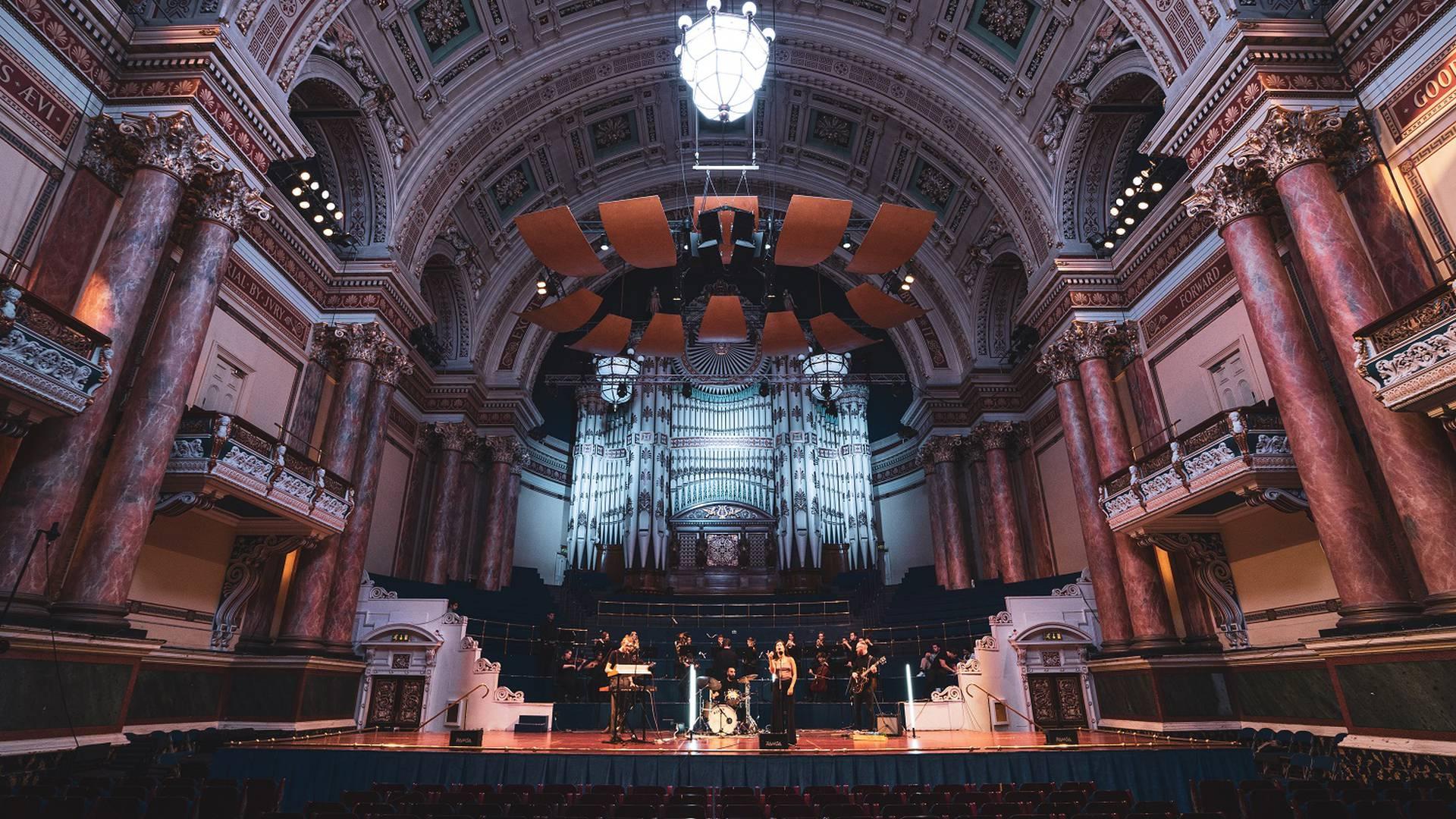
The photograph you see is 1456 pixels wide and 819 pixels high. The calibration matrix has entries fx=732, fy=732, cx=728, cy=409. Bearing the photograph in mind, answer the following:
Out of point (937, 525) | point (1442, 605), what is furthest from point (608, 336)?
point (1442, 605)

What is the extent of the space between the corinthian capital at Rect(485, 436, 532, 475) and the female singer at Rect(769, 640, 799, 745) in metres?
10.7

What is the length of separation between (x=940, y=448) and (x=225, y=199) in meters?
15.9

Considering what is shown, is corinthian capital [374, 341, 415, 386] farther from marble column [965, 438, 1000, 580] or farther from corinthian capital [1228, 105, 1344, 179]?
corinthian capital [1228, 105, 1344, 179]

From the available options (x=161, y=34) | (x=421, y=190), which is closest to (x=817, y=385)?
(x=421, y=190)

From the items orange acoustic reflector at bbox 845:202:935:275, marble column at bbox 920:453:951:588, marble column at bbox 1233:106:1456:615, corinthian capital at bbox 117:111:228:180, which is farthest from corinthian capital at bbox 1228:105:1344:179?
corinthian capital at bbox 117:111:228:180

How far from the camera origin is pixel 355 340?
13117mm

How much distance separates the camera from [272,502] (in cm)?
1002

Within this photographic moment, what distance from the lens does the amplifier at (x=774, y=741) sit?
862 cm

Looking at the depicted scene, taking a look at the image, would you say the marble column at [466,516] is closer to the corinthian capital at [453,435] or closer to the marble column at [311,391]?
the corinthian capital at [453,435]

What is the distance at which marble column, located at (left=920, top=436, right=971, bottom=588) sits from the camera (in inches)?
721

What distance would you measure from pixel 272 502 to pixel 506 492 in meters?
8.85

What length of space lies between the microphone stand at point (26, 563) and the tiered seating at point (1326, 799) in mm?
9956

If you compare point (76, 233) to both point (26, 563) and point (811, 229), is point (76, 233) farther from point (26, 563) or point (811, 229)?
point (811, 229)

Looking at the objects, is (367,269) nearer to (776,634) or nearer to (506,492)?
(506,492)
